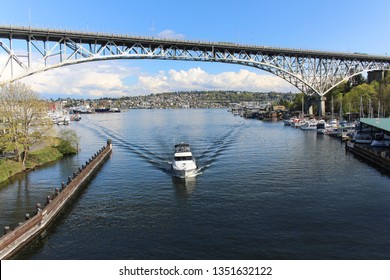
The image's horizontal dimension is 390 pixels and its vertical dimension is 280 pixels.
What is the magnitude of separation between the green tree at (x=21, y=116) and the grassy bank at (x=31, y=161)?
43.7 inches

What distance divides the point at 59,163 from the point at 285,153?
120ft

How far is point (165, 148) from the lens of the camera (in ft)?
210

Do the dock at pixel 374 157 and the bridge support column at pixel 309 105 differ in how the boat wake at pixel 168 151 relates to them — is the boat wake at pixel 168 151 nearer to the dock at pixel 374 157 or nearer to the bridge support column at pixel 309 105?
the dock at pixel 374 157

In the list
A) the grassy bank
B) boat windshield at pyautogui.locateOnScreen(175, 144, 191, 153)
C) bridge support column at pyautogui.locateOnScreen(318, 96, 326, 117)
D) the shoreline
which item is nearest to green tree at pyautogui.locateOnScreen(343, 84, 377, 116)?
bridge support column at pyautogui.locateOnScreen(318, 96, 326, 117)

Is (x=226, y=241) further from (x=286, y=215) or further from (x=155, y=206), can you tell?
(x=155, y=206)

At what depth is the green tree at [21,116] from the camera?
47.2m

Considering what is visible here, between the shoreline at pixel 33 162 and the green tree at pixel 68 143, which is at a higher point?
the green tree at pixel 68 143

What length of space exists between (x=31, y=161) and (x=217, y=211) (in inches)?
1285

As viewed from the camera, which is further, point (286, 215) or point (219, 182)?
point (219, 182)

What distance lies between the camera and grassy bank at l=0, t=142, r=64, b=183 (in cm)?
4312

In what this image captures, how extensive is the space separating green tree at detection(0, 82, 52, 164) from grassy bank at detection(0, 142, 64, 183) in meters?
1.11

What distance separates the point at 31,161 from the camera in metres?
50.0

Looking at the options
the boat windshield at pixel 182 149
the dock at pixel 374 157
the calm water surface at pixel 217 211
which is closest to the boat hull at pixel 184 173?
the calm water surface at pixel 217 211

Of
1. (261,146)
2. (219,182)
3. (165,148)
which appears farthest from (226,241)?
(261,146)
